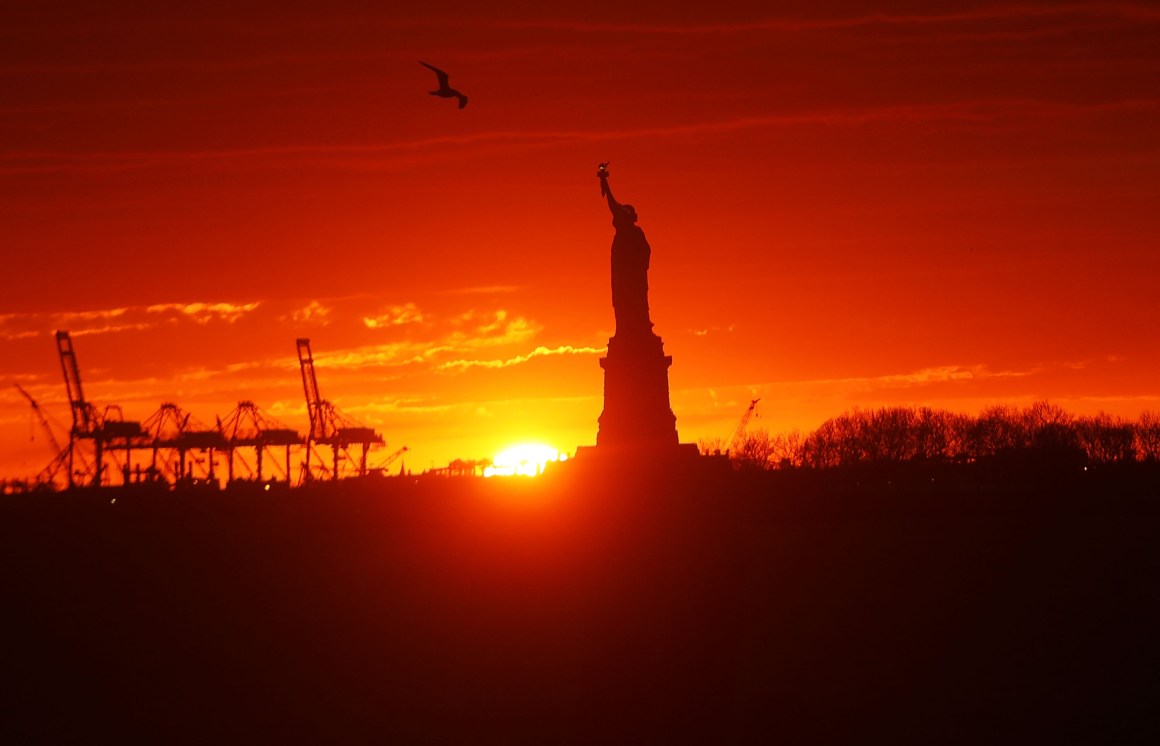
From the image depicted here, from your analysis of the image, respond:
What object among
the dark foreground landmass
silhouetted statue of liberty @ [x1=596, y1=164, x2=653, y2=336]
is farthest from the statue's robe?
the dark foreground landmass

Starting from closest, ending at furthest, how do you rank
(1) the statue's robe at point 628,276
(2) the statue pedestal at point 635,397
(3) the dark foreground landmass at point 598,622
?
(3) the dark foreground landmass at point 598,622, (2) the statue pedestal at point 635,397, (1) the statue's robe at point 628,276

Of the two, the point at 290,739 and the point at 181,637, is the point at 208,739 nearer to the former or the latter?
the point at 290,739

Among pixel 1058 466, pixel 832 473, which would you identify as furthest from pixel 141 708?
pixel 1058 466

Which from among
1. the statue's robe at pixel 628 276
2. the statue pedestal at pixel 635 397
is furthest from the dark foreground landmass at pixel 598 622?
the statue's robe at pixel 628 276

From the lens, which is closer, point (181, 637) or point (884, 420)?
point (181, 637)

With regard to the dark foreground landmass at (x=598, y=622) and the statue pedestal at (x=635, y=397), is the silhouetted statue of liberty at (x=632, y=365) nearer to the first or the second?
the statue pedestal at (x=635, y=397)

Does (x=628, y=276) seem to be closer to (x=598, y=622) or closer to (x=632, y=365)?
(x=632, y=365)

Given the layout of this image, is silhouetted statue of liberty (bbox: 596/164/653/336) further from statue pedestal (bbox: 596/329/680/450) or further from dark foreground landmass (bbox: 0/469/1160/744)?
dark foreground landmass (bbox: 0/469/1160/744)
